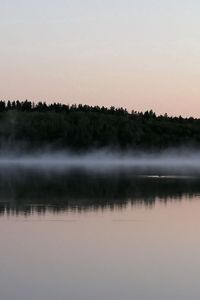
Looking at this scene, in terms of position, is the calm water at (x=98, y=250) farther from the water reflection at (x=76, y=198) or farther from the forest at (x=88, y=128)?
the forest at (x=88, y=128)

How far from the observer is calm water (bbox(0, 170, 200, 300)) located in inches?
336

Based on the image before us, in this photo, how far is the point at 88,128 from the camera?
103312 millimetres

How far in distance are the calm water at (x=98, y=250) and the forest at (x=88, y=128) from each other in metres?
79.3

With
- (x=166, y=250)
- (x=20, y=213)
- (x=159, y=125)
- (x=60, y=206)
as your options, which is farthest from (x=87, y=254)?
(x=159, y=125)

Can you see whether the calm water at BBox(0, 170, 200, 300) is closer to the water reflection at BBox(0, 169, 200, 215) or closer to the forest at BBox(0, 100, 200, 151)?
the water reflection at BBox(0, 169, 200, 215)

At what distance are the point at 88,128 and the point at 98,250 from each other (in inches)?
3633

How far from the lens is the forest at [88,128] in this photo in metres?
99.1

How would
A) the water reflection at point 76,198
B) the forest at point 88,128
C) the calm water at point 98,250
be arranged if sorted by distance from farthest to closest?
the forest at point 88,128 < the water reflection at point 76,198 < the calm water at point 98,250

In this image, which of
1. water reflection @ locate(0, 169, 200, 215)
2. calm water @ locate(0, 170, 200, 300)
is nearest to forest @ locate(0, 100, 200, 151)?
water reflection @ locate(0, 169, 200, 215)

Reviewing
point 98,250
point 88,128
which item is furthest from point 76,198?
point 88,128

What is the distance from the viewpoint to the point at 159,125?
380 ft

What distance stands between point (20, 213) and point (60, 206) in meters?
2.13

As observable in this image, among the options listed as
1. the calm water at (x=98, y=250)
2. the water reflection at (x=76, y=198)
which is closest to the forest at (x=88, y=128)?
the water reflection at (x=76, y=198)

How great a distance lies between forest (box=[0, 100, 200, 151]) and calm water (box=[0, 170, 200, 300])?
7930 centimetres
